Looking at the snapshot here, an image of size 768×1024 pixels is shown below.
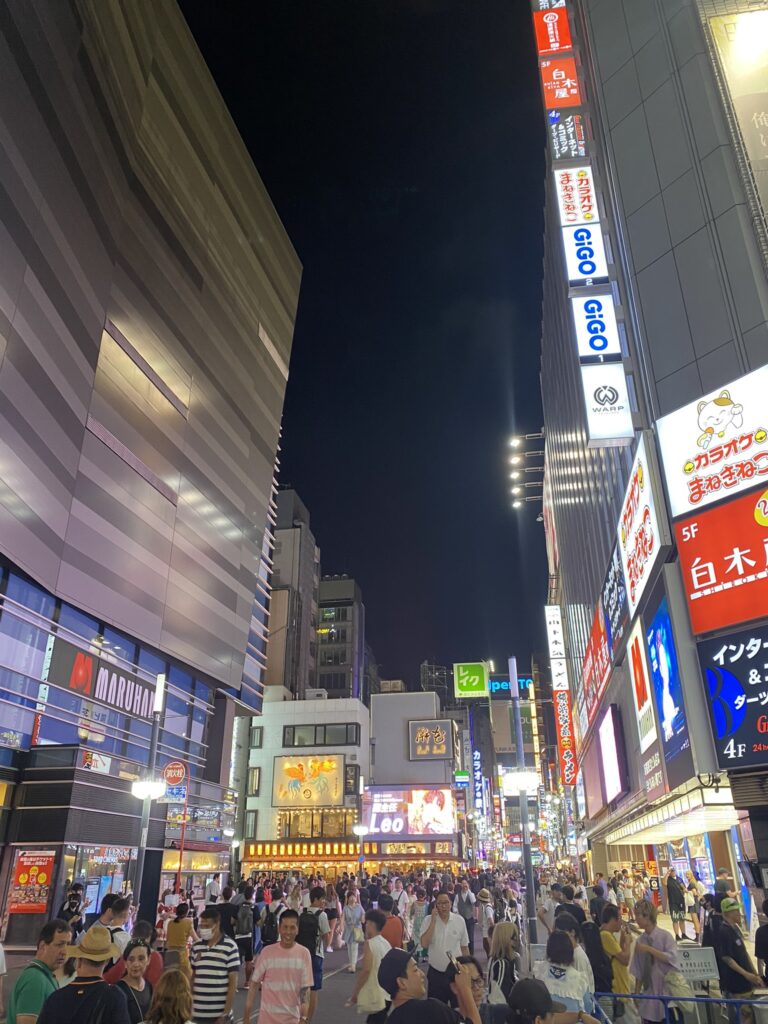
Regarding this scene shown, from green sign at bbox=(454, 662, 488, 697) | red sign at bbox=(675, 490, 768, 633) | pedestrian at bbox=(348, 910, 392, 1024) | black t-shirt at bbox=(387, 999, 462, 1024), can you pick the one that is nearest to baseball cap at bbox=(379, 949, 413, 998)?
pedestrian at bbox=(348, 910, 392, 1024)

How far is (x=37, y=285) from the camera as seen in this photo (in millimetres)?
22828

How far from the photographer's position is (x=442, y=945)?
922 centimetres

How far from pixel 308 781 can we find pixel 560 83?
57.1m

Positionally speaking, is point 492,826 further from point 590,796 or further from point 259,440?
Answer: point 259,440

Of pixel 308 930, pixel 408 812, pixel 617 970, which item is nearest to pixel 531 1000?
pixel 617 970

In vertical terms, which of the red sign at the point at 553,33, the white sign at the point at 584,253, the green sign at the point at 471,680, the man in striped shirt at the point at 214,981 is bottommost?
the man in striped shirt at the point at 214,981

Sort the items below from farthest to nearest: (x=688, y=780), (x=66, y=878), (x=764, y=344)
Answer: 1. (x=66, y=878)
2. (x=764, y=344)
3. (x=688, y=780)

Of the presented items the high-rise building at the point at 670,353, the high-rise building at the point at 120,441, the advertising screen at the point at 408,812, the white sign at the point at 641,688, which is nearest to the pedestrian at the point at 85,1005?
the high-rise building at the point at 670,353

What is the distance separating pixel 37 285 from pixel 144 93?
15.9 metres

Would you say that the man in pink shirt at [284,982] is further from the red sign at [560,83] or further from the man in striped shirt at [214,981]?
the red sign at [560,83]

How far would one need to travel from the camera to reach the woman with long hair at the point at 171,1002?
4879 mm

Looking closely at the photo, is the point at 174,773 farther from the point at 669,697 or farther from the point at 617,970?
the point at 617,970

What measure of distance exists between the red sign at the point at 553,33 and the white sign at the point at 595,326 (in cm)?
1052

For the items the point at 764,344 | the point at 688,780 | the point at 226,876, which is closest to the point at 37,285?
the point at 764,344
